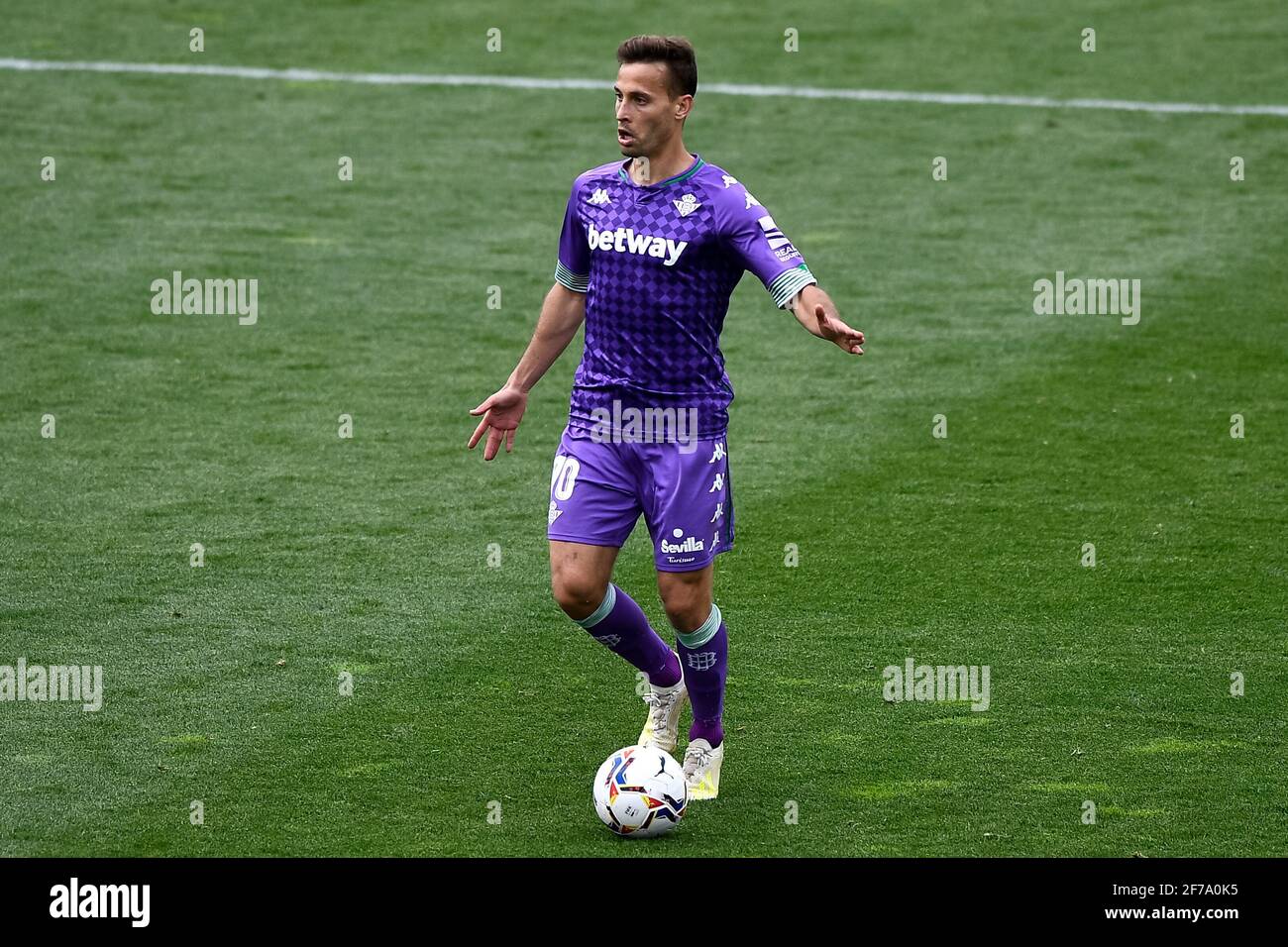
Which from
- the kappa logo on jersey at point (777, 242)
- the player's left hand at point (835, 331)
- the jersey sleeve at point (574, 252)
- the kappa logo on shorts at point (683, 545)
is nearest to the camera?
the player's left hand at point (835, 331)

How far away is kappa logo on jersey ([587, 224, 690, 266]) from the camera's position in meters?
6.20

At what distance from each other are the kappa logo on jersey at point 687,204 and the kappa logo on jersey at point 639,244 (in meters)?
0.10

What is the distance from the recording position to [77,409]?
10805mm

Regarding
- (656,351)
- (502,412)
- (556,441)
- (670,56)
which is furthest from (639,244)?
(556,441)

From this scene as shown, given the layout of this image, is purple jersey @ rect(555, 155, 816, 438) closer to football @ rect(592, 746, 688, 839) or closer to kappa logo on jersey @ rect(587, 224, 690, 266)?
kappa logo on jersey @ rect(587, 224, 690, 266)

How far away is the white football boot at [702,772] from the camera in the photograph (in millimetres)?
6633

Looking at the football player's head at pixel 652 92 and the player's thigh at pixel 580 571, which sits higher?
the football player's head at pixel 652 92

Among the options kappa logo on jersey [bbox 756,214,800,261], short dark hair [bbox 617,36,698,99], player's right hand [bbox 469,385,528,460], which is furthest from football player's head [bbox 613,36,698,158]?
player's right hand [bbox 469,385,528,460]

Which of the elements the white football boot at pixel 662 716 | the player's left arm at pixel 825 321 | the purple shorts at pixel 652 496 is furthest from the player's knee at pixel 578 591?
the player's left arm at pixel 825 321

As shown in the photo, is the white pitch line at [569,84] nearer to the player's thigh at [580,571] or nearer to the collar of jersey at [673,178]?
the collar of jersey at [673,178]
